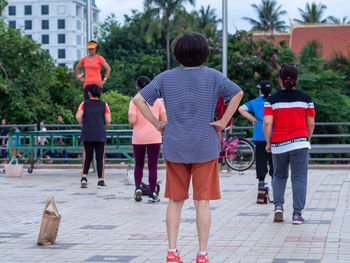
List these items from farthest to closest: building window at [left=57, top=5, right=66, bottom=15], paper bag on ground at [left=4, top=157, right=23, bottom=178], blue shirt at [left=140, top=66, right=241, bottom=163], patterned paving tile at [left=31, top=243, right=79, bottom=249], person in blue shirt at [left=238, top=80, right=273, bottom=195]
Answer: building window at [left=57, top=5, right=66, bottom=15], paper bag on ground at [left=4, top=157, right=23, bottom=178], person in blue shirt at [left=238, top=80, right=273, bottom=195], patterned paving tile at [left=31, top=243, right=79, bottom=249], blue shirt at [left=140, top=66, right=241, bottom=163]

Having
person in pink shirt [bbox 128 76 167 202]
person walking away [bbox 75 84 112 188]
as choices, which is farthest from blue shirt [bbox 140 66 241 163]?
person walking away [bbox 75 84 112 188]

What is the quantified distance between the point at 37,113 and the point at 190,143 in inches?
820

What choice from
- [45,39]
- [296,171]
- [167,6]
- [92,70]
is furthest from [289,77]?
[45,39]

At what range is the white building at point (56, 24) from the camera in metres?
127

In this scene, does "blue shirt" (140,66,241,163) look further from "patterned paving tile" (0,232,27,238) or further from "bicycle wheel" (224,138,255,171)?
"bicycle wheel" (224,138,255,171)

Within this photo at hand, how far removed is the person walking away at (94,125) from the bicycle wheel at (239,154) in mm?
4109

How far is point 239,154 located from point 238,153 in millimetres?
34

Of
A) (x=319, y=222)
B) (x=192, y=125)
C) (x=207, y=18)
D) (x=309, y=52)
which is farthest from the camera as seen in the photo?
(x=207, y=18)

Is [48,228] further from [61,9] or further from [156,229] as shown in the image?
[61,9]

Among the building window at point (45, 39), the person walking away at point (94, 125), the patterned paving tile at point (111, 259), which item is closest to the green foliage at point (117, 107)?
the person walking away at point (94, 125)

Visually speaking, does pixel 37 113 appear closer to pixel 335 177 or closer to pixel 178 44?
pixel 335 177

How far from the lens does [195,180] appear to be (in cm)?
512

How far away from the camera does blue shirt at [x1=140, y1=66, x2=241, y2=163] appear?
4.99 meters

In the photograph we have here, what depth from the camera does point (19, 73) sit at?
24812 mm
